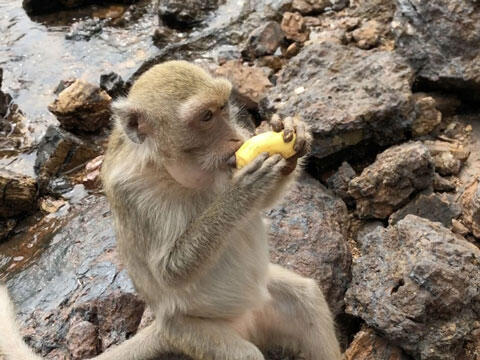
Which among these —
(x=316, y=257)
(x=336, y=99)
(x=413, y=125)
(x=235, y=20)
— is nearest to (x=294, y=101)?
(x=336, y=99)

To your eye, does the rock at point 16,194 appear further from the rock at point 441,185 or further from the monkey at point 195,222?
the rock at point 441,185

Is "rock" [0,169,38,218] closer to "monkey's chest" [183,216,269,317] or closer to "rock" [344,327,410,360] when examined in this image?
"monkey's chest" [183,216,269,317]

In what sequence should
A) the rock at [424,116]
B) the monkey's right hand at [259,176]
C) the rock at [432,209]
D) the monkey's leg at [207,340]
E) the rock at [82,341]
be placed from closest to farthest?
the monkey's right hand at [259,176], the monkey's leg at [207,340], the rock at [82,341], the rock at [432,209], the rock at [424,116]

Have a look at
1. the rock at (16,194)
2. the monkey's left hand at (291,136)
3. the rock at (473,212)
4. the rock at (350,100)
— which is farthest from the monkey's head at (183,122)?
the rock at (16,194)


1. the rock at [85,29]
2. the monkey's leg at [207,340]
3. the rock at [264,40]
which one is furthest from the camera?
the rock at [85,29]

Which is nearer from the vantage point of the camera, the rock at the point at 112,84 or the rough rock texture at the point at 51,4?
the rock at the point at 112,84

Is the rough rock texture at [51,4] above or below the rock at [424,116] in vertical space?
below
